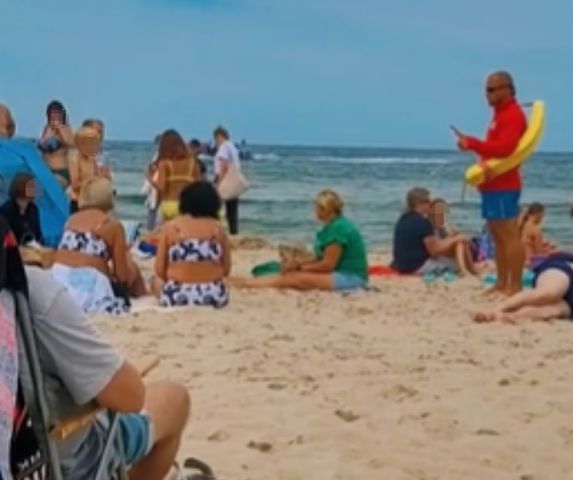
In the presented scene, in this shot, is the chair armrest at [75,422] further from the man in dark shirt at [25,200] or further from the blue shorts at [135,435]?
the man in dark shirt at [25,200]

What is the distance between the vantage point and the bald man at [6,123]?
927cm

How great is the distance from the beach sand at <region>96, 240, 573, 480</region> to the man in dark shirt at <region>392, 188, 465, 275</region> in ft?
6.13

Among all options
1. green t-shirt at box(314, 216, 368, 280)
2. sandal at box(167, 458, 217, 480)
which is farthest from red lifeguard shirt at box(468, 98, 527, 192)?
sandal at box(167, 458, 217, 480)

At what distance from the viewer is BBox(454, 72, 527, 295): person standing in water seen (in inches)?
330

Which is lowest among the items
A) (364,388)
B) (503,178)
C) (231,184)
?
(364,388)

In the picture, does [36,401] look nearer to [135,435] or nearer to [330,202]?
[135,435]

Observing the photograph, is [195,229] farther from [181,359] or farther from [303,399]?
[303,399]

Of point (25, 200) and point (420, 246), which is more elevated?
point (25, 200)

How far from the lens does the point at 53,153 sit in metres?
10.2

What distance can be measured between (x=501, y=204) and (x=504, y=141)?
0.41 metres

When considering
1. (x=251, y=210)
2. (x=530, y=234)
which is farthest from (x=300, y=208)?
(x=530, y=234)

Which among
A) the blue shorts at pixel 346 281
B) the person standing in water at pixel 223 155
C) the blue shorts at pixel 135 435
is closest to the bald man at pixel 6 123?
the blue shorts at pixel 346 281

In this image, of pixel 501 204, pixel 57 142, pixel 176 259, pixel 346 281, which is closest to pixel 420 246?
pixel 346 281

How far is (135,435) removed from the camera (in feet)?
10.00
